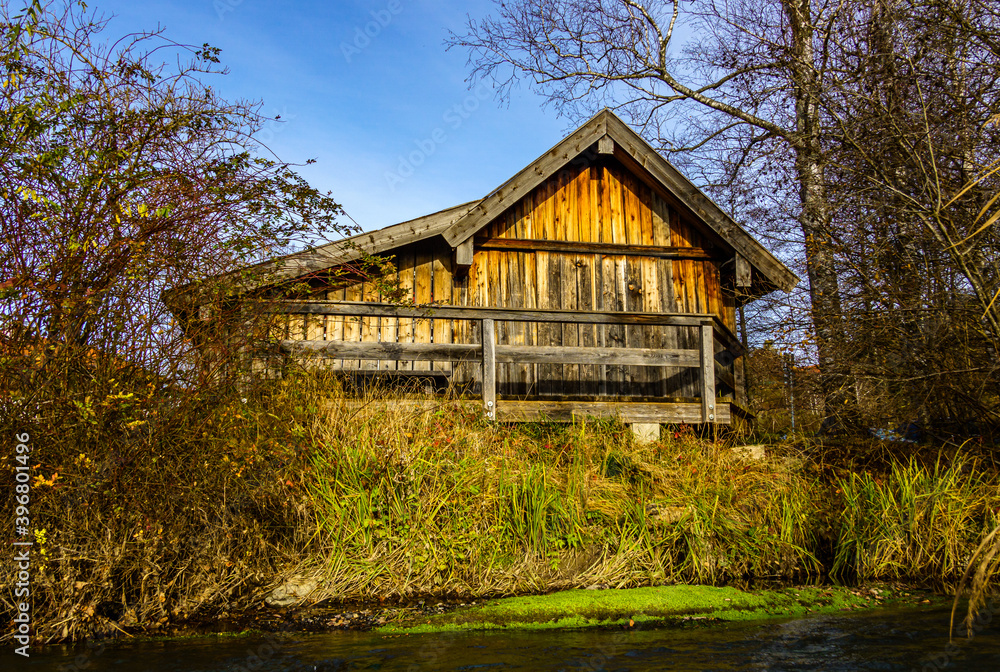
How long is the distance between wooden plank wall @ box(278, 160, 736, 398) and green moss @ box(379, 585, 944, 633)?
188 inches

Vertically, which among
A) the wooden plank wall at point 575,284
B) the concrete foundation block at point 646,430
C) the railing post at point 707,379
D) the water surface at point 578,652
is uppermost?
the wooden plank wall at point 575,284

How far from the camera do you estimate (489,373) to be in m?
8.62

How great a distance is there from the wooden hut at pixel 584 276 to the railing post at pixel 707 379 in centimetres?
4

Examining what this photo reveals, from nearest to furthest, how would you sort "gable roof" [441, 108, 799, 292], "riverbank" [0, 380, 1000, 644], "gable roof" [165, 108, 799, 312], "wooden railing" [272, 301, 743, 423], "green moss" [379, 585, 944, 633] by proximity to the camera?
1. "riverbank" [0, 380, 1000, 644]
2. "green moss" [379, 585, 944, 633]
3. "wooden railing" [272, 301, 743, 423]
4. "gable roof" [165, 108, 799, 312]
5. "gable roof" [441, 108, 799, 292]

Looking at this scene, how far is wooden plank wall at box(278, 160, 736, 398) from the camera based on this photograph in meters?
10.4

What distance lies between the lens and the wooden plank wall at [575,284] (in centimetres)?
1044

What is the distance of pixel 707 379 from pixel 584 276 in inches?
110

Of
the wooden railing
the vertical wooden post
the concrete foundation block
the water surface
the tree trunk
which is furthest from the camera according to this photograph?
the concrete foundation block

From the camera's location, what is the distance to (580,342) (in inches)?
425

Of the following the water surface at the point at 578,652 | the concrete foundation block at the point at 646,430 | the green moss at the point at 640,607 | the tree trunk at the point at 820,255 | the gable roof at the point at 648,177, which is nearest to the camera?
the water surface at the point at 578,652

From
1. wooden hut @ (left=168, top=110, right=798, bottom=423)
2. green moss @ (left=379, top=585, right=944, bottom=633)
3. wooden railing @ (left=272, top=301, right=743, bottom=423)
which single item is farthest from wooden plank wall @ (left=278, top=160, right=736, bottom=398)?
green moss @ (left=379, top=585, right=944, bottom=633)

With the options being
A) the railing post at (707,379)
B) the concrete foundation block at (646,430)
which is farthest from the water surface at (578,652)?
the railing post at (707,379)

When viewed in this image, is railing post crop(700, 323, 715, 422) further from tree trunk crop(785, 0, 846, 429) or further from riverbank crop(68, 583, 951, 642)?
riverbank crop(68, 583, 951, 642)

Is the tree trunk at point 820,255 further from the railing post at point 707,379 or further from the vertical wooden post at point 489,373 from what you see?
the vertical wooden post at point 489,373
